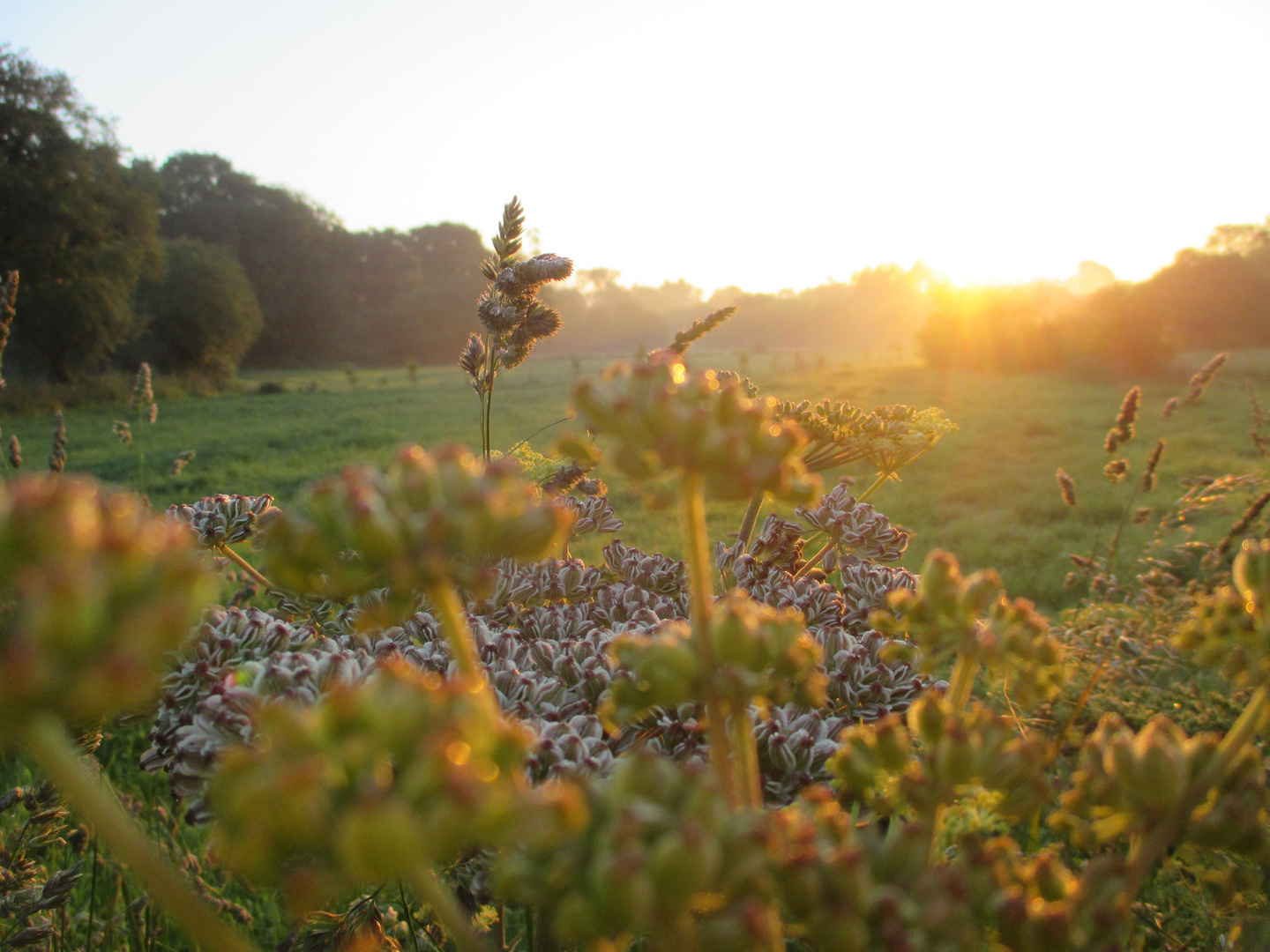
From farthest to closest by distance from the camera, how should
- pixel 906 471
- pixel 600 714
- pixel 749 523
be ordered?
pixel 906 471 < pixel 749 523 < pixel 600 714

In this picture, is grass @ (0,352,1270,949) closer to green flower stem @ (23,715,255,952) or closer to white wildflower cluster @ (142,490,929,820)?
white wildflower cluster @ (142,490,929,820)

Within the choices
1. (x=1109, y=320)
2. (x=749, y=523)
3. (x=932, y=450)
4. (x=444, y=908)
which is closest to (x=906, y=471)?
(x=932, y=450)

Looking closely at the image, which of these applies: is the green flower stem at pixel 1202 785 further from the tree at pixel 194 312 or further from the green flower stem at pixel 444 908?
the tree at pixel 194 312

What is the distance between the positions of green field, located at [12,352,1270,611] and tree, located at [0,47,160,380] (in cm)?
421

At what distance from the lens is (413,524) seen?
68cm

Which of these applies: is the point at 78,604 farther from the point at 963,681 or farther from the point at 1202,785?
the point at 1202,785

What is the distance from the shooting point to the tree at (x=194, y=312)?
3656cm

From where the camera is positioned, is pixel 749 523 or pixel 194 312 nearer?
pixel 749 523

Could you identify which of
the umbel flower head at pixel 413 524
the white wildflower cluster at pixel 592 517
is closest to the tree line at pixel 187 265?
the white wildflower cluster at pixel 592 517

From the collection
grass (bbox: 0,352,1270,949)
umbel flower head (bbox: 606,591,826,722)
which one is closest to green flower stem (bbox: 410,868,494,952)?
umbel flower head (bbox: 606,591,826,722)

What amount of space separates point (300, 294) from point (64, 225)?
2940cm

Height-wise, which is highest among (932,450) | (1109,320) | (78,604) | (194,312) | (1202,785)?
(194,312)

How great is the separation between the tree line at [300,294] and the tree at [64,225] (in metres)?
0.06

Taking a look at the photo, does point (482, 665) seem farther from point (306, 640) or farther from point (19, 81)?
point (19, 81)
